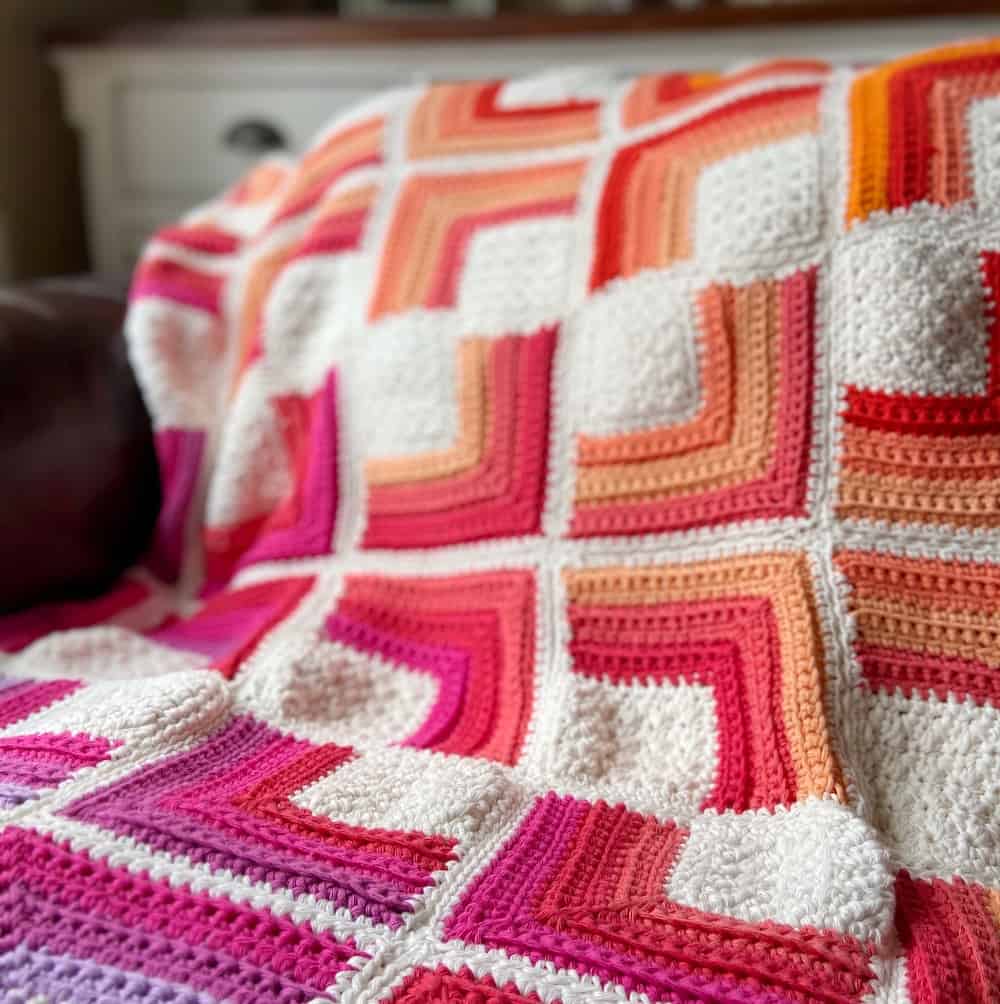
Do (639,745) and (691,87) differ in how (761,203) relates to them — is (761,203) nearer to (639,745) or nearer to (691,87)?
(691,87)

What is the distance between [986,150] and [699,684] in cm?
44

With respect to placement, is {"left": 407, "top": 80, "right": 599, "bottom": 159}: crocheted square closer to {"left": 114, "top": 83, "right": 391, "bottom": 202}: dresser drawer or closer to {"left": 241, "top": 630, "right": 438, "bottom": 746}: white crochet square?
{"left": 114, "top": 83, "right": 391, "bottom": 202}: dresser drawer

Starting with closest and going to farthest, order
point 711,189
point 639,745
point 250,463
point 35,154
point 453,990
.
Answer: point 453,990 < point 639,745 < point 711,189 < point 250,463 < point 35,154

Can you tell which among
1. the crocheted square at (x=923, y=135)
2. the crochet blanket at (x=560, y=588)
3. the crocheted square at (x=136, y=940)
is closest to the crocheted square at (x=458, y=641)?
the crochet blanket at (x=560, y=588)

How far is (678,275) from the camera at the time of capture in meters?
0.85

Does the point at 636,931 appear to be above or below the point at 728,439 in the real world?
below

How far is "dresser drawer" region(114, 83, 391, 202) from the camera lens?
4.50 ft

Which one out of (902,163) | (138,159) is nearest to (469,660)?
(902,163)

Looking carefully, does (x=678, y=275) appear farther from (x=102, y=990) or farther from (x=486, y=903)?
(x=102, y=990)

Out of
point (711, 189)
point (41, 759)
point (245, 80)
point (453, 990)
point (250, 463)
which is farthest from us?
point (245, 80)

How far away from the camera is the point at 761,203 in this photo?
82 centimetres

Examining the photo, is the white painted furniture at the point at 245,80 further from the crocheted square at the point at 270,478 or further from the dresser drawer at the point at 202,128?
the crocheted square at the point at 270,478

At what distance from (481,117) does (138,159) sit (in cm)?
65

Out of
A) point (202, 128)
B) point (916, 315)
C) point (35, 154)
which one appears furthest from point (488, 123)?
point (35, 154)
